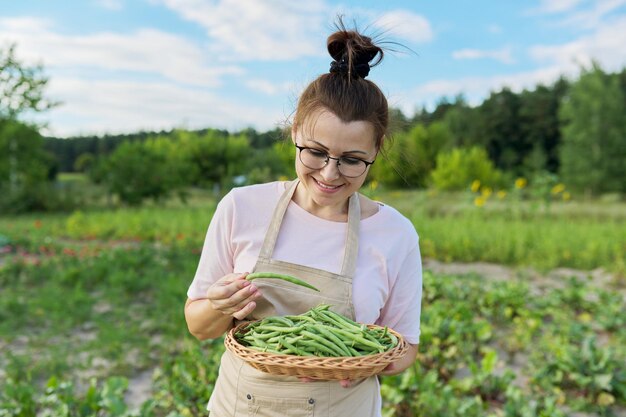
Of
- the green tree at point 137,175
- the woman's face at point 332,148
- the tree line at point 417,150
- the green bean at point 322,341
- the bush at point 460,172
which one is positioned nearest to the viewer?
the green bean at point 322,341

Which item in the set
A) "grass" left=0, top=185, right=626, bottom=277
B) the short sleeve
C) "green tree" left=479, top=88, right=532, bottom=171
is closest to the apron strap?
the short sleeve

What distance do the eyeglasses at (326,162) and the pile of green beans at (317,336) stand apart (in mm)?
405

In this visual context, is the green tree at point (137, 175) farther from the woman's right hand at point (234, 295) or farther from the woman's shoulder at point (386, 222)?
the woman's right hand at point (234, 295)

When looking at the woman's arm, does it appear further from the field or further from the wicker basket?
the field

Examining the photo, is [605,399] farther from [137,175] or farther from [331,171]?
[137,175]

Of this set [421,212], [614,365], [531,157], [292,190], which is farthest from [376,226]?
[531,157]

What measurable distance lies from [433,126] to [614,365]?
35562 millimetres

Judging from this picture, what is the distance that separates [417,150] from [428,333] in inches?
806

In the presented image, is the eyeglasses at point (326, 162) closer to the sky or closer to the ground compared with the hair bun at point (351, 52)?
closer to the ground

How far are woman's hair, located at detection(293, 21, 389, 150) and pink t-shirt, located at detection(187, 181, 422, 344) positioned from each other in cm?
27

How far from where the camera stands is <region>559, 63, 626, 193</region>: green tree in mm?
32469

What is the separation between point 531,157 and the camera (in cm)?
4103

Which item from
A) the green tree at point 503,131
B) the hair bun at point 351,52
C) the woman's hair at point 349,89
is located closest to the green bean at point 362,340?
the woman's hair at point 349,89

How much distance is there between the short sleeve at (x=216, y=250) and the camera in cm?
182
